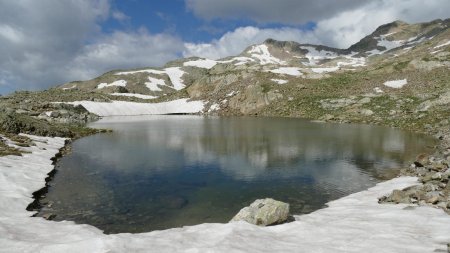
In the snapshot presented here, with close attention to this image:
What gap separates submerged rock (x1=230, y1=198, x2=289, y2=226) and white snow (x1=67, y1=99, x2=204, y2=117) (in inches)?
4596

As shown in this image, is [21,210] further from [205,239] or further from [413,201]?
[413,201]

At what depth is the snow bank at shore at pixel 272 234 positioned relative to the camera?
15.8m

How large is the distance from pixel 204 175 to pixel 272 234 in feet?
51.9

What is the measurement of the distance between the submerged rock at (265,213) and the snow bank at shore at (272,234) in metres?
0.56

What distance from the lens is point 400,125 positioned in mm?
74625

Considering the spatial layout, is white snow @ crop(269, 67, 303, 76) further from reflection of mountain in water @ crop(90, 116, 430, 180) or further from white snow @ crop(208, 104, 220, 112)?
reflection of mountain in water @ crop(90, 116, 430, 180)

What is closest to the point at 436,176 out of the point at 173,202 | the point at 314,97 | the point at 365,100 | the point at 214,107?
the point at 173,202

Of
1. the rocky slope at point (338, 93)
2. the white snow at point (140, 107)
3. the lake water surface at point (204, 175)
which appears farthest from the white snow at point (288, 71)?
the lake water surface at point (204, 175)

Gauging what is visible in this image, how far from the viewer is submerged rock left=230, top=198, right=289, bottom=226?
1967 centimetres

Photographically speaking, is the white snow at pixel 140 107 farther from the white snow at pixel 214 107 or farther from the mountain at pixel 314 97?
the white snow at pixel 214 107

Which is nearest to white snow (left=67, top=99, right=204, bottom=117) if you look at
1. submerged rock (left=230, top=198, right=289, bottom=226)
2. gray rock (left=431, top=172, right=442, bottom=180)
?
gray rock (left=431, top=172, right=442, bottom=180)

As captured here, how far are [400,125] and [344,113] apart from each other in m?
22.1

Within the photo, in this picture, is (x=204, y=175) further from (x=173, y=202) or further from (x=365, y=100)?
(x=365, y=100)

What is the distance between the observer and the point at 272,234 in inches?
723
